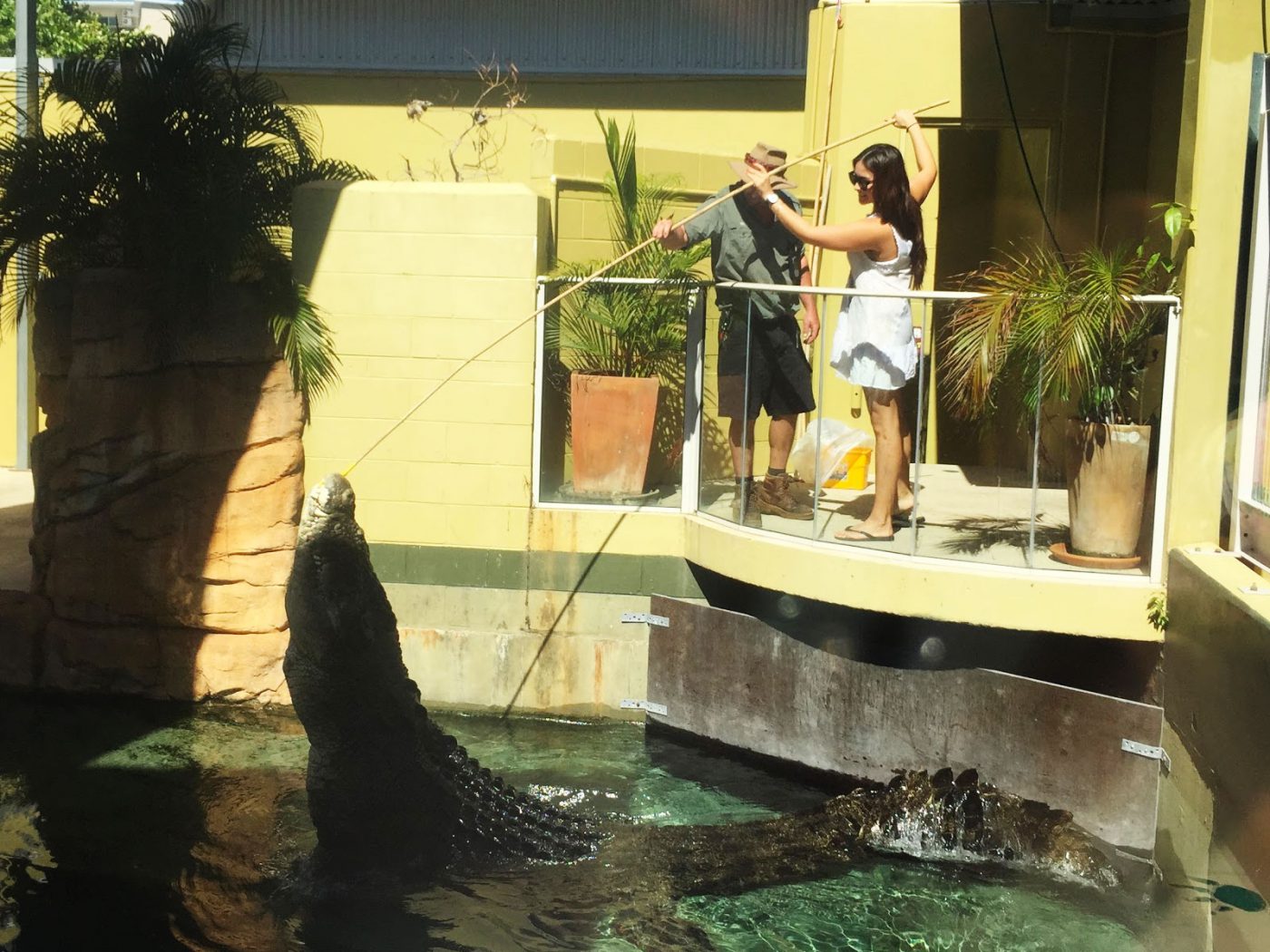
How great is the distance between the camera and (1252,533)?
5145mm

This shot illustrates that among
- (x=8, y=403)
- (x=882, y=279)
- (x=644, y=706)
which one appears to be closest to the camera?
(x=882, y=279)

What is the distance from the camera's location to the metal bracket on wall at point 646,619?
272 inches

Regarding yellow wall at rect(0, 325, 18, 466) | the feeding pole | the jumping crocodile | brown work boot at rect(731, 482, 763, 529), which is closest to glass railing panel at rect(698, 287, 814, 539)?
brown work boot at rect(731, 482, 763, 529)

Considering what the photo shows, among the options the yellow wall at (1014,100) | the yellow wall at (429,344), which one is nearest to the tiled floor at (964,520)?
the yellow wall at (429,344)

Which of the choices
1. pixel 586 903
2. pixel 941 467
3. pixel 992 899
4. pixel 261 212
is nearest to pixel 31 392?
pixel 261 212

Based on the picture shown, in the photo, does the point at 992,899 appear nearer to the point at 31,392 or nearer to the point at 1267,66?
the point at 1267,66

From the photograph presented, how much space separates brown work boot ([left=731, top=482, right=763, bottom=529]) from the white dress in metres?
0.89

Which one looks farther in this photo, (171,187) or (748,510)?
(171,187)

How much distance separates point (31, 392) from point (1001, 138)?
777 cm

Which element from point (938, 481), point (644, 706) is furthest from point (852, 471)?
point (644, 706)

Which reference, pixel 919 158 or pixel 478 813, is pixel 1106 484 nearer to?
pixel 919 158

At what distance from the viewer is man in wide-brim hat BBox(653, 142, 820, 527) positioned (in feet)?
21.7

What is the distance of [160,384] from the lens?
278 inches

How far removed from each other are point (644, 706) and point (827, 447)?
1605 mm
